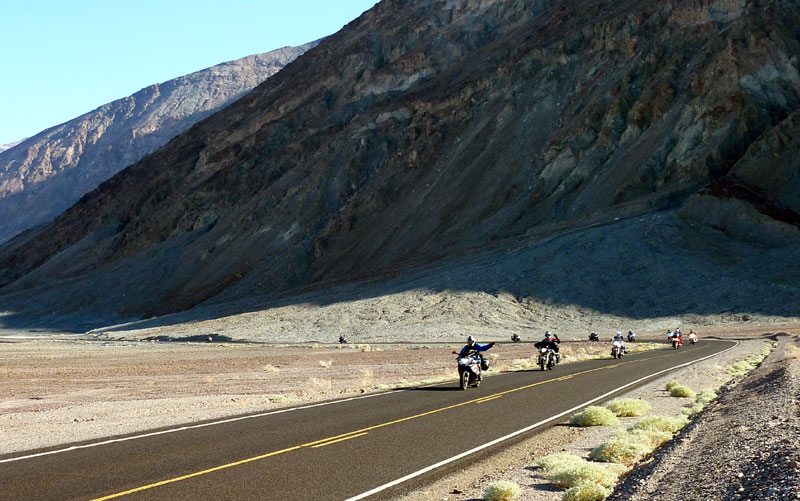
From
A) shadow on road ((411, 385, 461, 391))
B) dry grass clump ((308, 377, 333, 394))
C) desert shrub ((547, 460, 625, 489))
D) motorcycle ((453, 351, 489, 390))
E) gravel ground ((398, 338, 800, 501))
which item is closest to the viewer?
gravel ground ((398, 338, 800, 501))

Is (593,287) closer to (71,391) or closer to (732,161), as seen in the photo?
(732,161)

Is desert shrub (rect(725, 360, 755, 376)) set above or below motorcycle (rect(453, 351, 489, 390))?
below

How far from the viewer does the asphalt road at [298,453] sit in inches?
345

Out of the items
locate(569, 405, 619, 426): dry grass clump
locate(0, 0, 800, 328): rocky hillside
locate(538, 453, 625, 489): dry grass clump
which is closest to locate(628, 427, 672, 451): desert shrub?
locate(569, 405, 619, 426): dry grass clump

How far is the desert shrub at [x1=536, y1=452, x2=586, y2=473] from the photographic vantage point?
946cm

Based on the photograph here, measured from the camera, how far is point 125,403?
2016 cm

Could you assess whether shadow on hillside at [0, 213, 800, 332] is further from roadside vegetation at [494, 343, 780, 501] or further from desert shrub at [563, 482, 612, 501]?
desert shrub at [563, 482, 612, 501]

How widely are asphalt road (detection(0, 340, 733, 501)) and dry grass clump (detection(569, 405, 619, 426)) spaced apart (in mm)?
622

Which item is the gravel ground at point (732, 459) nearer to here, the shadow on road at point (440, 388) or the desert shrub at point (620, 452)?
the desert shrub at point (620, 452)

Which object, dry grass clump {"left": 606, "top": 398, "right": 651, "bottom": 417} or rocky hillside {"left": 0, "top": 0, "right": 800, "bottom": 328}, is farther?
rocky hillside {"left": 0, "top": 0, "right": 800, "bottom": 328}

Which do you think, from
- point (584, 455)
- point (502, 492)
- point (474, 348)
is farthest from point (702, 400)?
point (502, 492)

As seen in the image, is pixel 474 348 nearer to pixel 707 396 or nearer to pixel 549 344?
pixel 707 396

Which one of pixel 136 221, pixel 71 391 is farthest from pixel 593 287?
pixel 136 221

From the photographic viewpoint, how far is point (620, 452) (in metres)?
10.5
